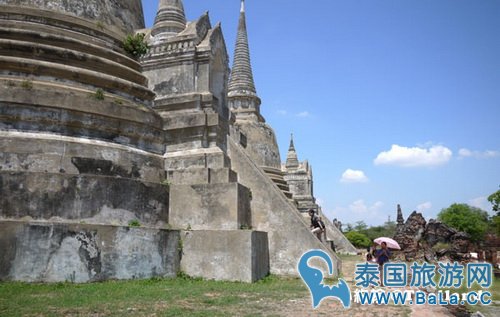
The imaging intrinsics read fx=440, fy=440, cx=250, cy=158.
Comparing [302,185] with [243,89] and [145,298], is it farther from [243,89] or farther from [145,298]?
[145,298]

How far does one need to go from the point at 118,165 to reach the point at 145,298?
3.61 metres

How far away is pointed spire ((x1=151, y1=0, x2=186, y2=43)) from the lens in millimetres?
13531

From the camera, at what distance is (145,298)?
6844 mm

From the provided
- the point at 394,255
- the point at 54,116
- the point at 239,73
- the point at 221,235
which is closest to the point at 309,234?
the point at 221,235

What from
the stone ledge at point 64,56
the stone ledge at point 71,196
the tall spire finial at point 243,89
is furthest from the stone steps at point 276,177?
the stone ledge at point 71,196

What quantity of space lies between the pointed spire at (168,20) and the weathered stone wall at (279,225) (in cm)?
542

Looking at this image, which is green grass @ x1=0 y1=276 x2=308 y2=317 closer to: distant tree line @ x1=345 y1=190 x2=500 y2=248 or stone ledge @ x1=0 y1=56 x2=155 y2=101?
stone ledge @ x1=0 y1=56 x2=155 y2=101

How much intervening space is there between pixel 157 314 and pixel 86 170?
14.3ft

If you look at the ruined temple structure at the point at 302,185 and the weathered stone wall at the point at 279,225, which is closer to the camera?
the weathered stone wall at the point at 279,225

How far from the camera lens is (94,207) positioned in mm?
8617

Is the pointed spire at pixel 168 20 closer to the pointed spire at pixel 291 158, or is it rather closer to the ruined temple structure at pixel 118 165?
the ruined temple structure at pixel 118 165

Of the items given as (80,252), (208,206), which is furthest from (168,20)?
(80,252)

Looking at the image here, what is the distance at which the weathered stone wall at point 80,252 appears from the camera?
24.3 feet

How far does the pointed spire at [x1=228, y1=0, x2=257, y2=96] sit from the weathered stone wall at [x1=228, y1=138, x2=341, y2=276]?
16.3 meters
